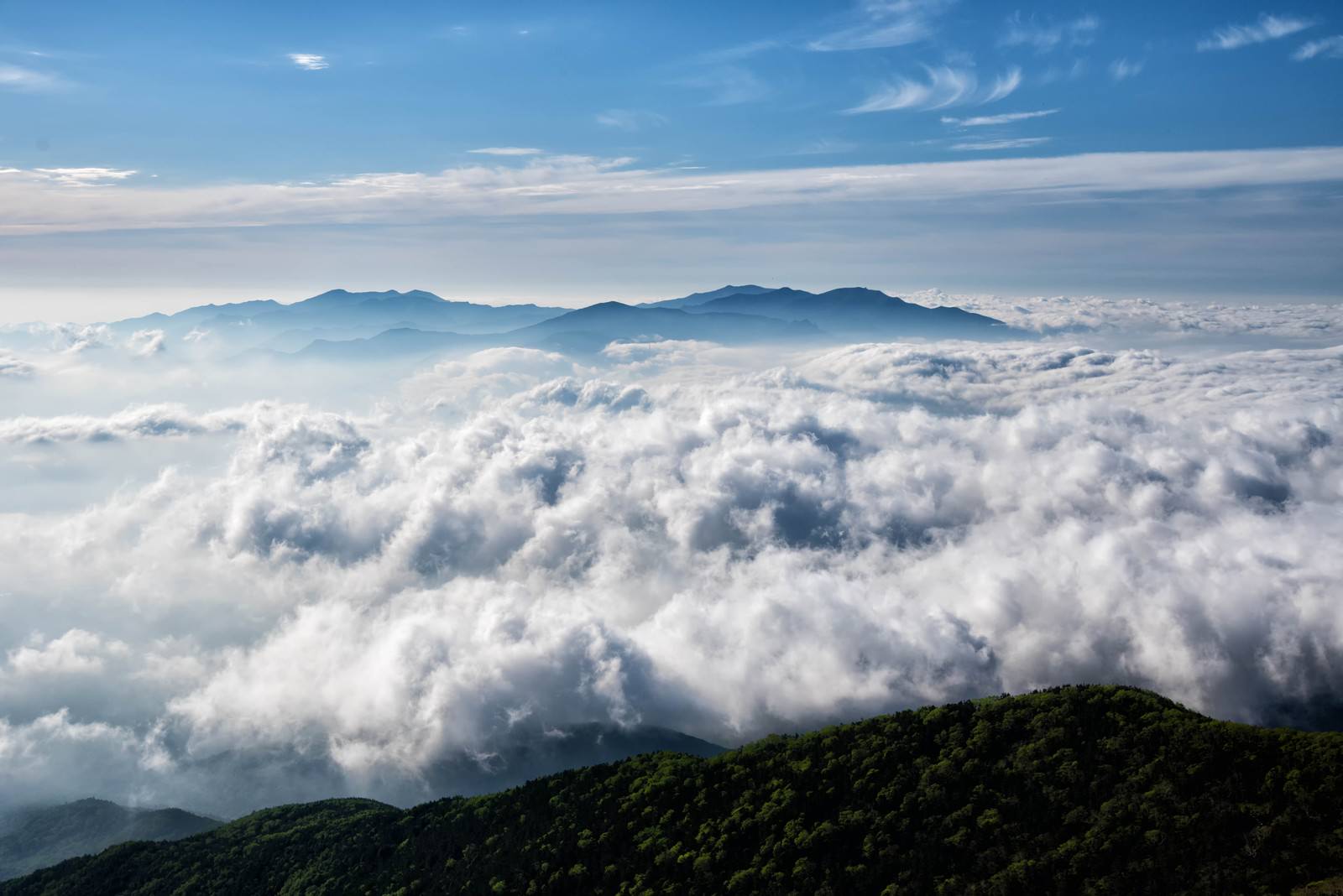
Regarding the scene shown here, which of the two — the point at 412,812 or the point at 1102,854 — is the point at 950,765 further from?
the point at 412,812

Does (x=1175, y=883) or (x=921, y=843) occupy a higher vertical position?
(x=1175, y=883)

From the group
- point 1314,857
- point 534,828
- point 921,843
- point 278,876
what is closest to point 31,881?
→ point 278,876

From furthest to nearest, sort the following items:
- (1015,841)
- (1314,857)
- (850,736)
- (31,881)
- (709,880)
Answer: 1. (31,881)
2. (850,736)
3. (709,880)
4. (1015,841)
5. (1314,857)

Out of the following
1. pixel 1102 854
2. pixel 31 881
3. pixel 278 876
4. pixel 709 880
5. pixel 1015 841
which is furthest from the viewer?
pixel 31 881

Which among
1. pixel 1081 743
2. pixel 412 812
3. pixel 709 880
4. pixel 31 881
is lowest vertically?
pixel 31 881

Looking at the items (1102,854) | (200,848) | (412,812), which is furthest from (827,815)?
(200,848)

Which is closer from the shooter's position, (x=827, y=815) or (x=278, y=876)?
(x=827, y=815)
